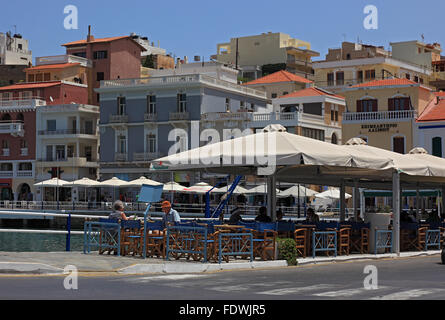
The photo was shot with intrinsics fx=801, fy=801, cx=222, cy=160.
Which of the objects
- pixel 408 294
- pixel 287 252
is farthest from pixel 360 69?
pixel 408 294

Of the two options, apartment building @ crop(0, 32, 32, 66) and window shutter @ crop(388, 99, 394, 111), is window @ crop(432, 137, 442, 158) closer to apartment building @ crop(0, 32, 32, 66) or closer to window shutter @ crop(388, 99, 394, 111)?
window shutter @ crop(388, 99, 394, 111)

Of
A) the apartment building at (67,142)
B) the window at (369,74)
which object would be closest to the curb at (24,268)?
the apartment building at (67,142)

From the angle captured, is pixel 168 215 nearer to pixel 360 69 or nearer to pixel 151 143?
pixel 151 143

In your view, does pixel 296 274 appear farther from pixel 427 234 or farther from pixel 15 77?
pixel 15 77

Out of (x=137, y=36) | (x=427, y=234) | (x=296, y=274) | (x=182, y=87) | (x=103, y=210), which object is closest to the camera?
(x=296, y=274)

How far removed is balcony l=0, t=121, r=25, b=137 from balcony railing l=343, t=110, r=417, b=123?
1336 inches

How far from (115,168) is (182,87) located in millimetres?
9912

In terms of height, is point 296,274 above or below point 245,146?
below

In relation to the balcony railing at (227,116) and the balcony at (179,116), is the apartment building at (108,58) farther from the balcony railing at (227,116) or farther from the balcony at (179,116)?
the balcony railing at (227,116)

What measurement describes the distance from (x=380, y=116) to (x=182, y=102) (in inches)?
760

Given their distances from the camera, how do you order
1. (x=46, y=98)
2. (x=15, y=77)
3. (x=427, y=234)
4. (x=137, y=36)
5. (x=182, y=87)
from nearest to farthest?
(x=427, y=234) < (x=182, y=87) < (x=46, y=98) < (x=15, y=77) < (x=137, y=36)

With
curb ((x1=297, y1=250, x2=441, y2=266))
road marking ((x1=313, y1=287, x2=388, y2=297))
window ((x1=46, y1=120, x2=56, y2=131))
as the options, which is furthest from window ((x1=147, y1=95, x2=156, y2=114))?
road marking ((x1=313, y1=287, x2=388, y2=297))

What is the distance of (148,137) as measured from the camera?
72062 mm
